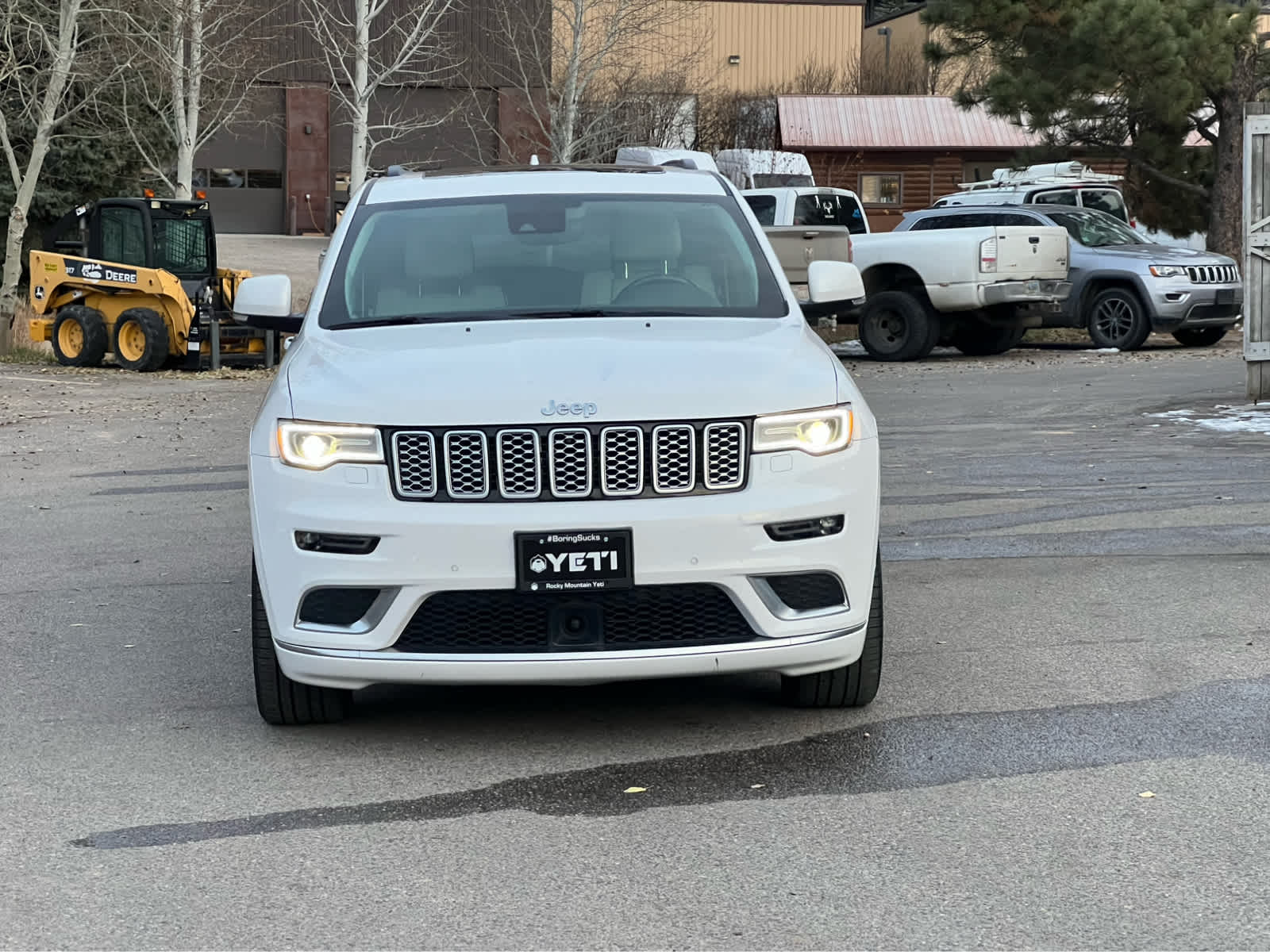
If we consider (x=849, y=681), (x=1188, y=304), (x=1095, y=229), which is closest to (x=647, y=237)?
(x=849, y=681)

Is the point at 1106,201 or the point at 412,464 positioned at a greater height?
the point at 1106,201

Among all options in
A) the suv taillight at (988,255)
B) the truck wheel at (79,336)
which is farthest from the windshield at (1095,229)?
the truck wheel at (79,336)

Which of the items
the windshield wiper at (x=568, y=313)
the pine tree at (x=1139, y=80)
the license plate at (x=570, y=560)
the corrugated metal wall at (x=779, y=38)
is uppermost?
the corrugated metal wall at (x=779, y=38)

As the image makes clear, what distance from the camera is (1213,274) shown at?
76.0ft

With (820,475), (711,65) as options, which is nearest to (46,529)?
(820,475)

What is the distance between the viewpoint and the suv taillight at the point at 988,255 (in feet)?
72.4

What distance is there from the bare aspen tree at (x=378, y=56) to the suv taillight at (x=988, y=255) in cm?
921

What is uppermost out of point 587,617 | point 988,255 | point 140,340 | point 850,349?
point 988,255

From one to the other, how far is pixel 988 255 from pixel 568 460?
1750 centimetres

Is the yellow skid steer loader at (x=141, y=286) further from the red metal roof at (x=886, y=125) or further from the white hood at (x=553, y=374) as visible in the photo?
the red metal roof at (x=886, y=125)

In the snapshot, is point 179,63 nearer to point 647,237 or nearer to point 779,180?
point 779,180

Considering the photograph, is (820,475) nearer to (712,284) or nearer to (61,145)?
(712,284)

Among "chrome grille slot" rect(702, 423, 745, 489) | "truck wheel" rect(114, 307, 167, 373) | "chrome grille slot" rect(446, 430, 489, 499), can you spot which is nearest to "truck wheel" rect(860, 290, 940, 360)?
"truck wheel" rect(114, 307, 167, 373)

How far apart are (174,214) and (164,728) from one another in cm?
1905
